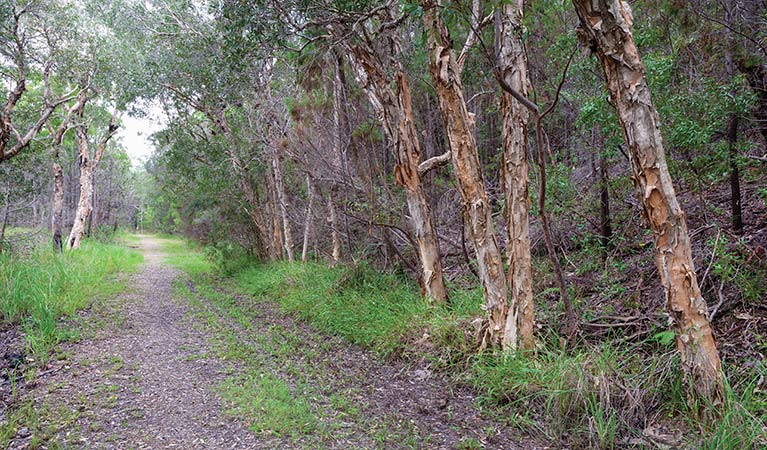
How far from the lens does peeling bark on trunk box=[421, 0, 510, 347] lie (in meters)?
4.64

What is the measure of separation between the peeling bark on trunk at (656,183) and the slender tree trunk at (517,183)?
129 centimetres

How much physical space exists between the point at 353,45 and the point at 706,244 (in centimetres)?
475

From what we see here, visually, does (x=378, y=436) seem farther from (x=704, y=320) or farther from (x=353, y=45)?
(x=353, y=45)

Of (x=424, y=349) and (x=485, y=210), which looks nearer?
(x=485, y=210)

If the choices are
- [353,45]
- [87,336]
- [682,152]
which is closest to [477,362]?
[682,152]

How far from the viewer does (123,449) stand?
3.23 m

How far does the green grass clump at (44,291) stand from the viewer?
5957mm

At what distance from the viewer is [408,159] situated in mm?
6191

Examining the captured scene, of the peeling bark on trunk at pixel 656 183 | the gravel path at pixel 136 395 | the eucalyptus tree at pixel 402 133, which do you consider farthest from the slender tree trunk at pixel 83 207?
the peeling bark on trunk at pixel 656 183

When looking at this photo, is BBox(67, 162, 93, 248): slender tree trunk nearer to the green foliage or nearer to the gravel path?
the gravel path

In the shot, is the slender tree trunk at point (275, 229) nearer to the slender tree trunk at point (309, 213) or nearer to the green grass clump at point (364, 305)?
the slender tree trunk at point (309, 213)

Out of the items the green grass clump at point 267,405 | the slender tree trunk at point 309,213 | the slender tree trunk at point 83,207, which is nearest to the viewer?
the green grass clump at point 267,405

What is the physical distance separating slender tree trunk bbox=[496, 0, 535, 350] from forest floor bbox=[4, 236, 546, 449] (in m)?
0.88

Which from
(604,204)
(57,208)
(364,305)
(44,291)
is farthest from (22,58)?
(604,204)
